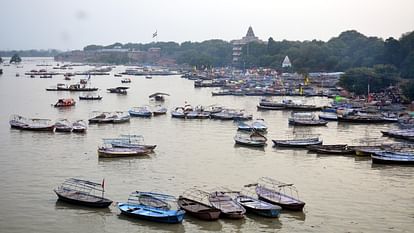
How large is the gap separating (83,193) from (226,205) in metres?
3.07

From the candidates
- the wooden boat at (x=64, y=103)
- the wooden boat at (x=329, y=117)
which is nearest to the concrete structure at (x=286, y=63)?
the wooden boat at (x=329, y=117)

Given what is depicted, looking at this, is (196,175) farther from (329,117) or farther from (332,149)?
(329,117)

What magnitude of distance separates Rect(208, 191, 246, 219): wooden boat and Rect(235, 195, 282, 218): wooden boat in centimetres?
20

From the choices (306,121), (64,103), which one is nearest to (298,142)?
(306,121)

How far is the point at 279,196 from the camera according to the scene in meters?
12.2

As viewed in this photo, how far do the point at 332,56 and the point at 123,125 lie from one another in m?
35.1

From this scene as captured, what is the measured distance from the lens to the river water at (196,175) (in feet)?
36.2

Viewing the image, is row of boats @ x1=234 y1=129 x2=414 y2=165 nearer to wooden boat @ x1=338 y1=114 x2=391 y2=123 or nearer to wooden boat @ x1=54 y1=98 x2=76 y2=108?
wooden boat @ x1=338 y1=114 x2=391 y2=123

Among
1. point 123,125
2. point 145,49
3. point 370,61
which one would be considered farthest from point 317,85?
point 145,49

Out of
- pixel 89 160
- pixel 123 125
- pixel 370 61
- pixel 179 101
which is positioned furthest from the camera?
pixel 370 61

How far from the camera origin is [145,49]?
122 meters

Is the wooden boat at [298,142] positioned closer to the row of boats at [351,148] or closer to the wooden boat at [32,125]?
the row of boats at [351,148]

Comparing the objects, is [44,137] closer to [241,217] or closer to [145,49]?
[241,217]

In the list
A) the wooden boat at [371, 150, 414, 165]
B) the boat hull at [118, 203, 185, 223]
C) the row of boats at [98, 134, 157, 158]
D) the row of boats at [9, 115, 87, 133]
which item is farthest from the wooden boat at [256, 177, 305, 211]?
the row of boats at [9, 115, 87, 133]
